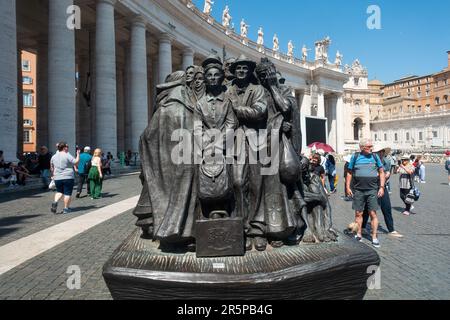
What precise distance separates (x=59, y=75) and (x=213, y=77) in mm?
16353

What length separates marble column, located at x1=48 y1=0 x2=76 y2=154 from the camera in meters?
17.2

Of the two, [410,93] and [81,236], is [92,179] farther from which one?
[410,93]

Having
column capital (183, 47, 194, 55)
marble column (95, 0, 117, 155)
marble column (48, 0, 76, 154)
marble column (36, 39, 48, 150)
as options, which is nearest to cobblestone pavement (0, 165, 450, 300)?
marble column (48, 0, 76, 154)

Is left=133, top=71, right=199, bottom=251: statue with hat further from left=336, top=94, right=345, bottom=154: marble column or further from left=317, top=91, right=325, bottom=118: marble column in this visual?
left=336, top=94, right=345, bottom=154: marble column

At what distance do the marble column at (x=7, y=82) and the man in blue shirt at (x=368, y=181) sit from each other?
45.2 feet

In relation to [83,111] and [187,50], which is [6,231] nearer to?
[83,111]

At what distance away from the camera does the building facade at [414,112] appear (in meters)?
63.5

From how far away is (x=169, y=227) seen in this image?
138 inches

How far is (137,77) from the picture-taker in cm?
2523

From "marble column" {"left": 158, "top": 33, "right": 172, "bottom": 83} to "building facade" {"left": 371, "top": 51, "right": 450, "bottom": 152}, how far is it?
37163 mm

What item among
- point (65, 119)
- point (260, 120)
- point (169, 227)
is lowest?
point (169, 227)

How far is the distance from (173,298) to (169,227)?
736 millimetres
